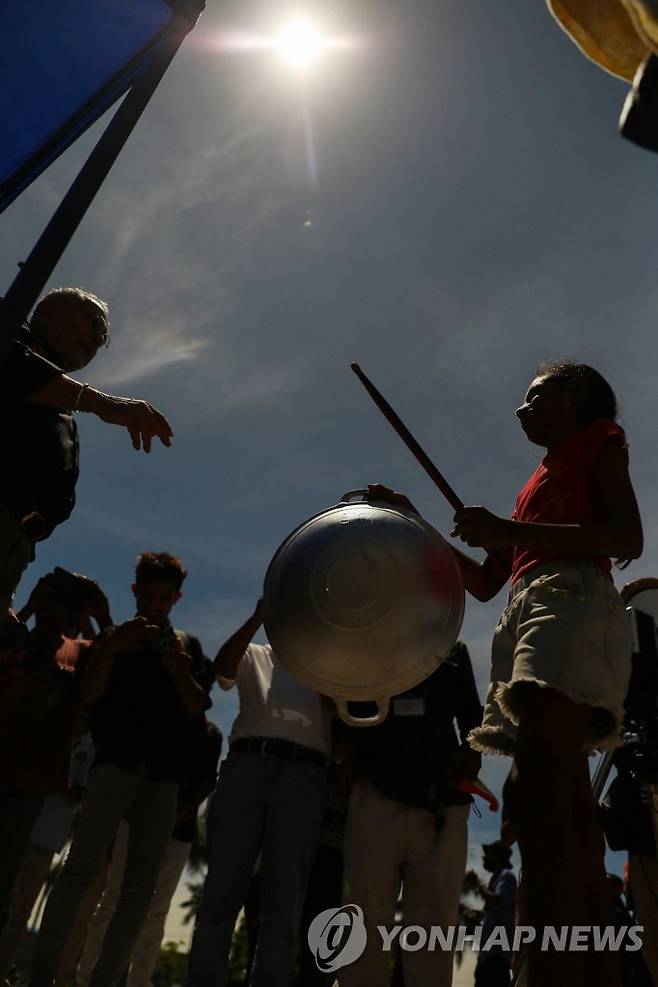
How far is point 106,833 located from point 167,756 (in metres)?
0.36

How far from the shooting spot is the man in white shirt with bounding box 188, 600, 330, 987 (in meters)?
2.54

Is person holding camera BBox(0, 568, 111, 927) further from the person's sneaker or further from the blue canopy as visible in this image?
the person's sneaker

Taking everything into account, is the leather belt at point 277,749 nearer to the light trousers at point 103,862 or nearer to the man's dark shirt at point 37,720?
the light trousers at point 103,862

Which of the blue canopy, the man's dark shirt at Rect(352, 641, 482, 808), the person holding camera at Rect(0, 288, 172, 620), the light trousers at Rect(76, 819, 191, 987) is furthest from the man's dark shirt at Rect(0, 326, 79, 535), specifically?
the light trousers at Rect(76, 819, 191, 987)

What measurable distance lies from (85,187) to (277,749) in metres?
2.07

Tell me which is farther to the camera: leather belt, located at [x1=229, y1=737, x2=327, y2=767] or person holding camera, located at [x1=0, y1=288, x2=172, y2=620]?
leather belt, located at [x1=229, y1=737, x2=327, y2=767]

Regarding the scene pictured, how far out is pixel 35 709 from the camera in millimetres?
3127

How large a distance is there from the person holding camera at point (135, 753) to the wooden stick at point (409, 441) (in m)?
1.46

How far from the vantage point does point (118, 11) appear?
2.73 m

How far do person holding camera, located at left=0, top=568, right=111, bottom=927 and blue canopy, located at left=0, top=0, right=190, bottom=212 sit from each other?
1.63m

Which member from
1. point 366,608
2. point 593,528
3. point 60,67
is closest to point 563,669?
point 593,528

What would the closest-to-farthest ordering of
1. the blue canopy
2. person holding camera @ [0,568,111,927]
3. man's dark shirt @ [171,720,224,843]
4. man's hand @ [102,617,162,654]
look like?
the blue canopy → person holding camera @ [0,568,111,927] → man's hand @ [102,617,162,654] → man's dark shirt @ [171,720,224,843]

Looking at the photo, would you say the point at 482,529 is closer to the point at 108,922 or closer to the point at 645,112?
the point at 645,112

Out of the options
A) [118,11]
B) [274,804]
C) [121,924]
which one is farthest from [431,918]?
[118,11]
